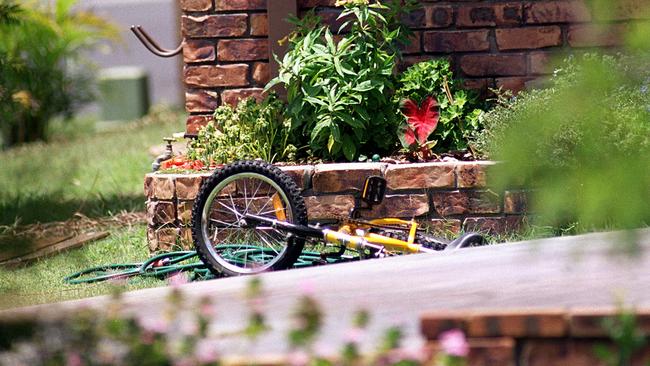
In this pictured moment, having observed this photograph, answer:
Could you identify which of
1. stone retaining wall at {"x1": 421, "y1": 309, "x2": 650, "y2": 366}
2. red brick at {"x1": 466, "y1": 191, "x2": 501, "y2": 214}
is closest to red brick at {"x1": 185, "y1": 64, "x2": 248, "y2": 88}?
red brick at {"x1": 466, "y1": 191, "x2": 501, "y2": 214}

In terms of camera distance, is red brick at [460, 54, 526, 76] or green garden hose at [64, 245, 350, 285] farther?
red brick at [460, 54, 526, 76]

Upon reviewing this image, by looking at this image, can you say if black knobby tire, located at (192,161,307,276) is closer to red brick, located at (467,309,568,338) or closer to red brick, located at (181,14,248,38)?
red brick, located at (181,14,248,38)

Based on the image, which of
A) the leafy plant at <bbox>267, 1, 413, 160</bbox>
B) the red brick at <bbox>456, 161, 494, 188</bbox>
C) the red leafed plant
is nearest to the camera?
the red brick at <bbox>456, 161, 494, 188</bbox>

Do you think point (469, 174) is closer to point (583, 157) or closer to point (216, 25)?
point (216, 25)

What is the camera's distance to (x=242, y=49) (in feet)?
17.9

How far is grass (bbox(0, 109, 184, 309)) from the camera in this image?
1.47 meters

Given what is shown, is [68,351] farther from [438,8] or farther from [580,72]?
[438,8]

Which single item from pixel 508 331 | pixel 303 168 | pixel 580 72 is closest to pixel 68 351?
pixel 508 331

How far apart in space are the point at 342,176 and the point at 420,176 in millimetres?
329

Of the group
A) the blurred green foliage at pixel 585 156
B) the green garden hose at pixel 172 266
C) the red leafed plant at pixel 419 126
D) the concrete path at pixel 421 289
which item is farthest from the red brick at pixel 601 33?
the red leafed plant at pixel 419 126

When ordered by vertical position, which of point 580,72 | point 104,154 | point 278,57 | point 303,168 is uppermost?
point 580,72

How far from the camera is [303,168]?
4.87 meters

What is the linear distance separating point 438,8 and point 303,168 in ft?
3.71

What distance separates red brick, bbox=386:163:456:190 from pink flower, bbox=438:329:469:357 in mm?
2532
